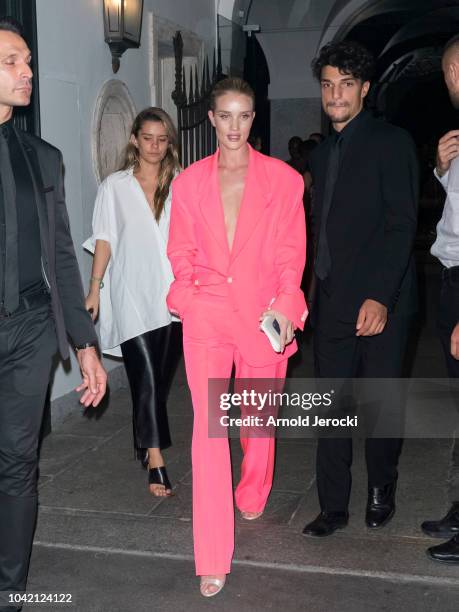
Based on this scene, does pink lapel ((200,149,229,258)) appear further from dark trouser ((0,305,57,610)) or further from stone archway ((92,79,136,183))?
stone archway ((92,79,136,183))

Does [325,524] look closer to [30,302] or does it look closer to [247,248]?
[247,248]

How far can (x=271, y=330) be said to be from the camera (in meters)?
3.47

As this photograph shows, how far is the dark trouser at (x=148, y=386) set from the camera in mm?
4781

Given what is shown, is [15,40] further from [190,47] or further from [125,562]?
[190,47]

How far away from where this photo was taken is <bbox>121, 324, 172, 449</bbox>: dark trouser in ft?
15.7

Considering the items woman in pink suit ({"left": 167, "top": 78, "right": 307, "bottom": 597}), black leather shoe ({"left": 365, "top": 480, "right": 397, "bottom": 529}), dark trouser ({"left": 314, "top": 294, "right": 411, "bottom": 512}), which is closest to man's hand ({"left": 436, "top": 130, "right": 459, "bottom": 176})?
woman in pink suit ({"left": 167, "top": 78, "right": 307, "bottom": 597})

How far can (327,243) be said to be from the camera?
394 centimetres

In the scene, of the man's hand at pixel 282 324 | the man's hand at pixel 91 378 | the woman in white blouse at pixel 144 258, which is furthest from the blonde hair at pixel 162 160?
the man's hand at pixel 91 378

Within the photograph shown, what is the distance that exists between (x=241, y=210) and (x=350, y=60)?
0.79 m

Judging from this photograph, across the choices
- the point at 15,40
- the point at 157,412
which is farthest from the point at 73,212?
the point at 15,40

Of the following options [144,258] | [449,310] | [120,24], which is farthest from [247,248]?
A: [120,24]

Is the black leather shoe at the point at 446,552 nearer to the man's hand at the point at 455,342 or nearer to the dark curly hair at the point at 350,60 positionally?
the man's hand at the point at 455,342

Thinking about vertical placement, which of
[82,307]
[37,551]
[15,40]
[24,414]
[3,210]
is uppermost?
[15,40]

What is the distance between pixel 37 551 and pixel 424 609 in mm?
1653
